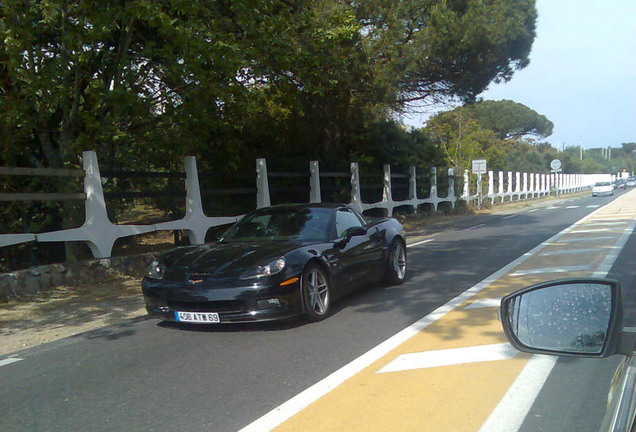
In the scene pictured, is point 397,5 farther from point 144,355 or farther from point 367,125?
point 144,355

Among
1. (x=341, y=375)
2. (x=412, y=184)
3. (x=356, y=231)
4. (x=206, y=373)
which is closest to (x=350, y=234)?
(x=356, y=231)

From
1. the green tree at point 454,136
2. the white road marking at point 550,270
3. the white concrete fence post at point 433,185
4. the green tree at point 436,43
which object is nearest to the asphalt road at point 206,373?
the white road marking at point 550,270

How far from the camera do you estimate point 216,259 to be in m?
6.26

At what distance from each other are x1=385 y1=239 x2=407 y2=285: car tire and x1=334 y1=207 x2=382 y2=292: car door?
389 mm

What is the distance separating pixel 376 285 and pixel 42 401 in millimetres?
5504

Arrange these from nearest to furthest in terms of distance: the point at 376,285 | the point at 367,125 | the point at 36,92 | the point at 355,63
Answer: the point at 376,285 → the point at 36,92 → the point at 355,63 → the point at 367,125

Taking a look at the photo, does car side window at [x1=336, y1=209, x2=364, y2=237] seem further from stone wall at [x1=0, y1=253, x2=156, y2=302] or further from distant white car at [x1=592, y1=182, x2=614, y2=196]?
distant white car at [x1=592, y1=182, x2=614, y2=196]

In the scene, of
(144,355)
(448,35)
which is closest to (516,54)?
(448,35)

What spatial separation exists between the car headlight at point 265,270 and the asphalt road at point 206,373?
65cm

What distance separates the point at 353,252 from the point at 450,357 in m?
2.61

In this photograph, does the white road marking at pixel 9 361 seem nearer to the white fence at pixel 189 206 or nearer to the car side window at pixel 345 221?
the white fence at pixel 189 206

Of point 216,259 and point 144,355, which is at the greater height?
point 216,259

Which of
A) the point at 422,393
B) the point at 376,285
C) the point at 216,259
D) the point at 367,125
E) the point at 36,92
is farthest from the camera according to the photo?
the point at 367,125

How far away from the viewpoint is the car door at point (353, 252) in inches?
277
